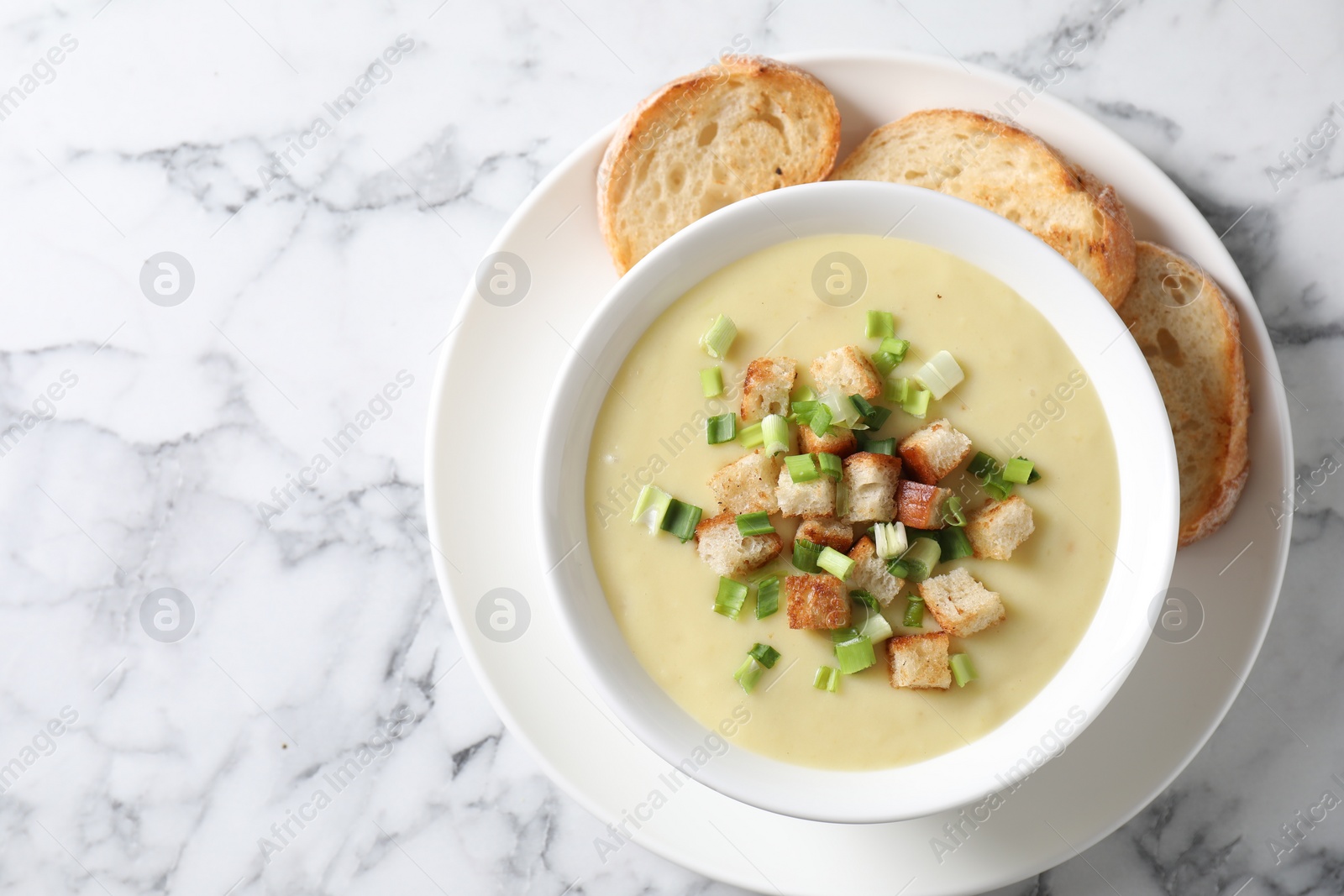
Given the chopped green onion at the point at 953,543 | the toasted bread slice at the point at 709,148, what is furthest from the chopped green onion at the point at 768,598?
the toasted bread slice at the point at 709,148

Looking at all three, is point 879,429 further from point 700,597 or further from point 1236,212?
point 1236,212

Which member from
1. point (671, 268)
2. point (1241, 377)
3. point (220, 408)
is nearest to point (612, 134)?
point (671, 268)

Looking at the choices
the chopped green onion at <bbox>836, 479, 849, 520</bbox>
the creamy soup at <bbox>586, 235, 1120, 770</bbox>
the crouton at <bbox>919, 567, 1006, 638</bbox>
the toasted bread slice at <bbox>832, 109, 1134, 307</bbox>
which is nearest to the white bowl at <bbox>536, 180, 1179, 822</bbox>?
the creamy soup at <bbox>586, 235, 1120, 770</bbox>

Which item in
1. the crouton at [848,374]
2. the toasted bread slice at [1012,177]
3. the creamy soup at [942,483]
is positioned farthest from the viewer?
the toasted bread slice at [1012,177]

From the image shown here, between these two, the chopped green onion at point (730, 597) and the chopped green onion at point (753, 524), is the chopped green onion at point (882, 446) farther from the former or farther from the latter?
the chopped green onion at point (730, 597)

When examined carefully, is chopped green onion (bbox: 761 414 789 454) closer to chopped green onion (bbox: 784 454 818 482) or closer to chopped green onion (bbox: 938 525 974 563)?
chopped green onion (bbox: 784 454 818 482)

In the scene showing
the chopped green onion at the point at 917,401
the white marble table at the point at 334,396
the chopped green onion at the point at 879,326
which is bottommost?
the white marble table at the point at 334,396

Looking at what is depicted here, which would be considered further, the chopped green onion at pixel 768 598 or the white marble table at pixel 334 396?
the white marble table at pixel 334 396
